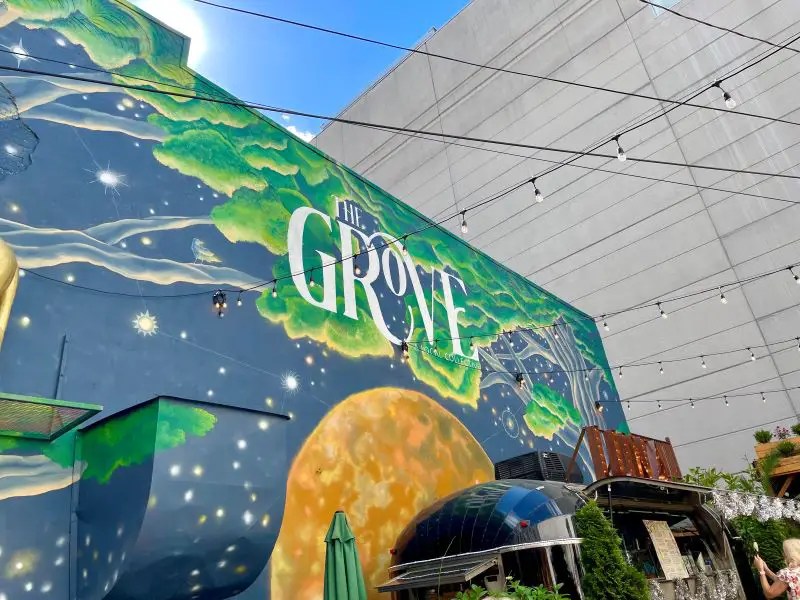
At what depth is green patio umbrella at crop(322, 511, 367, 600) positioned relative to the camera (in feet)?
22.8

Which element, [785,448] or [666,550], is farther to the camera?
[785,448]

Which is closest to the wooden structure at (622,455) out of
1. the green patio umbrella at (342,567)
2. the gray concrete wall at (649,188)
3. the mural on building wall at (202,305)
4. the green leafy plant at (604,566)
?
the mural on building wall at (202,305)

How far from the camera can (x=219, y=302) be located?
28.1ft

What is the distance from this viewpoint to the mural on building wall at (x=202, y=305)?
6.23m

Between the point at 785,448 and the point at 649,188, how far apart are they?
508 inches

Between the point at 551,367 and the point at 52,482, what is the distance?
12.6 m

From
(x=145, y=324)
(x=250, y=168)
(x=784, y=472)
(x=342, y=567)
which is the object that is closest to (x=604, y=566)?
(x=342, y=567)

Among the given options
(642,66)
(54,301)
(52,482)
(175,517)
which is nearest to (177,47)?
(54,301)

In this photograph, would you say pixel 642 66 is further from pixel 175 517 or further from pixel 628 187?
pixel 175 517

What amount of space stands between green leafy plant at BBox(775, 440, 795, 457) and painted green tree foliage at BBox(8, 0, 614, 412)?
22.6 feet

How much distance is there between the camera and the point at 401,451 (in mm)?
10391

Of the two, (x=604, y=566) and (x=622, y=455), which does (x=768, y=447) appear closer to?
(x=622, y=455)

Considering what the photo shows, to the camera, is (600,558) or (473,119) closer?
(600,558)

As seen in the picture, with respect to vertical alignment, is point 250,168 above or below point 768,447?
above
